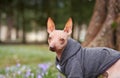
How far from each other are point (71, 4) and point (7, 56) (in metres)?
15.7

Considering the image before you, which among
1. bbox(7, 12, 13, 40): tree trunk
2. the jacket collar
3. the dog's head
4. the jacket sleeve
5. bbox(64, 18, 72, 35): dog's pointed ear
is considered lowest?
bbox(7, 12, 13, 40): tree trunk

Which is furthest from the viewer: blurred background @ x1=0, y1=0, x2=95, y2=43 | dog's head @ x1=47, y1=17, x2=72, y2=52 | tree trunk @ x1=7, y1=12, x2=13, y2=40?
tree trunk @ x1=7, y1=12, x2=13, y2=40

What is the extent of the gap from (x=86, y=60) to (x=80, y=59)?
0.28 feet

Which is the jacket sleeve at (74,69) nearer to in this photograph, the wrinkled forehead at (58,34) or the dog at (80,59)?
the dog at (80,59)

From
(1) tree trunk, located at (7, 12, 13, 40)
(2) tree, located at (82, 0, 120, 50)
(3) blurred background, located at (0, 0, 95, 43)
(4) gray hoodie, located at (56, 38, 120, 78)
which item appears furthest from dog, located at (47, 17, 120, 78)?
(1) tree trunk, located at (7, 12, 13, 40)

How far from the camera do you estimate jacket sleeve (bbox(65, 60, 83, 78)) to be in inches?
204

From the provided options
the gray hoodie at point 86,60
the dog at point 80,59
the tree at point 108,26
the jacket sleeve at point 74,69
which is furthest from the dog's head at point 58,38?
the tree at point 108,26

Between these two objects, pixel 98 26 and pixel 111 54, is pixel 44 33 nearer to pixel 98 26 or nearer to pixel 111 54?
pixel 98 26

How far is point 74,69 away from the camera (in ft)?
17.0

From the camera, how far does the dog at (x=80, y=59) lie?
5.22 metres

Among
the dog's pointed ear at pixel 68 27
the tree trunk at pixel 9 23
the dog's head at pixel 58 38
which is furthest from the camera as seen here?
the tree trunk at pixel 9 23

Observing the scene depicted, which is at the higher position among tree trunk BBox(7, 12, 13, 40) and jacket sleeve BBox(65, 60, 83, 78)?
jacket sleeve BBox(65, 60, 83, 78)

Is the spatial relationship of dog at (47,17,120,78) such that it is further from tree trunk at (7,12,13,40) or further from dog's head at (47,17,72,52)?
tree trunk at (7,12,13,40)

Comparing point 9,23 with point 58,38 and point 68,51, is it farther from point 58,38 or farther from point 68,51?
point 58,38
